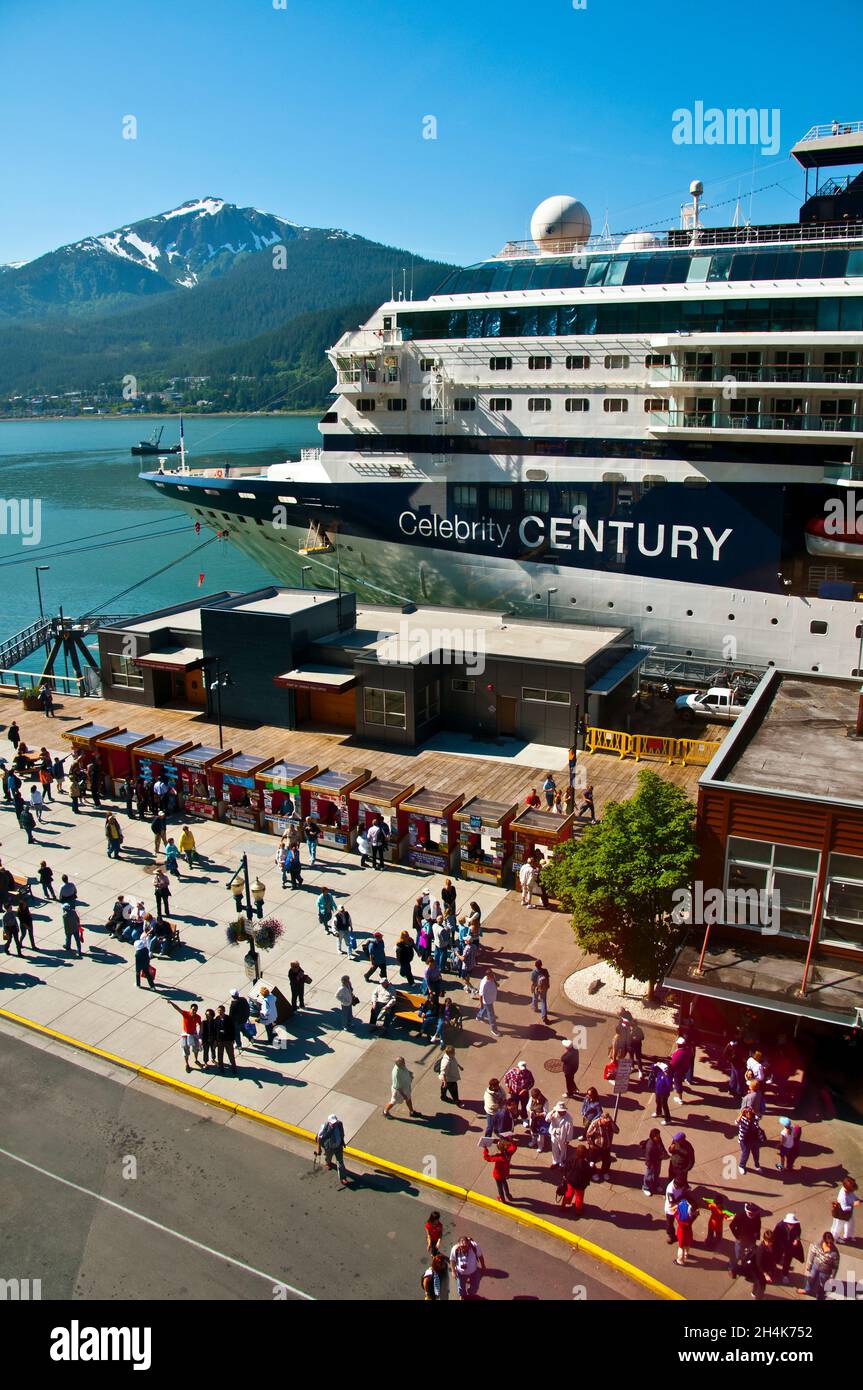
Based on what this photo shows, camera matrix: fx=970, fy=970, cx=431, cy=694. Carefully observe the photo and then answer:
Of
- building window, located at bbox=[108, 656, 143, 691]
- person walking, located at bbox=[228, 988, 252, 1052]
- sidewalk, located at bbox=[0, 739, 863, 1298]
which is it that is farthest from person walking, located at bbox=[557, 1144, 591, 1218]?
building window, located at bbox=[108, 656, 143, 691]

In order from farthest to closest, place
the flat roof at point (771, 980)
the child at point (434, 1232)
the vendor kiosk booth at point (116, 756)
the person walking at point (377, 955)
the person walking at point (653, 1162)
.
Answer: the vendor kiosk booth at point (116, 756)
the person walking at point (377, 955)
the flat roof at point (771, 980)
the person walking at point (653, 1162)
the child at point (434, 1232)

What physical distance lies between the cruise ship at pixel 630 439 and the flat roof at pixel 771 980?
16540 millimetres

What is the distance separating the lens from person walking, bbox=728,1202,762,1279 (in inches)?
466

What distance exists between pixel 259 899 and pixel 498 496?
75.7ft

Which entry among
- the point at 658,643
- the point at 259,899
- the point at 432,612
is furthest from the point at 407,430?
the point at 259,899

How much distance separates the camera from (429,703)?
1178 inches

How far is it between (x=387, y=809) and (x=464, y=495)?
19.1 metres

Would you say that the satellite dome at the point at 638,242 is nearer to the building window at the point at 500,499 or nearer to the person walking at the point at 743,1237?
the building window at the point at 500,499

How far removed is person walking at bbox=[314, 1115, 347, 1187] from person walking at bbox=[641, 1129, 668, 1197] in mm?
4241

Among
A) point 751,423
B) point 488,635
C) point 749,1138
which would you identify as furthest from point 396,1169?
point 751,423

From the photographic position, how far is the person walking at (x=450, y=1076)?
50.0 feet

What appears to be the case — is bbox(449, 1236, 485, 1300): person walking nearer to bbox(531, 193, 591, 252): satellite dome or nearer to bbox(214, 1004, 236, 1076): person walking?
bbox(214, 1004, 236, 1076): person walking

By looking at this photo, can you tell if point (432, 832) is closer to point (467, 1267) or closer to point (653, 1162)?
point (653, 1162)

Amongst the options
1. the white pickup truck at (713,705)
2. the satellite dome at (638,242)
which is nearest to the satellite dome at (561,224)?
the satellite dome at (638,242)
